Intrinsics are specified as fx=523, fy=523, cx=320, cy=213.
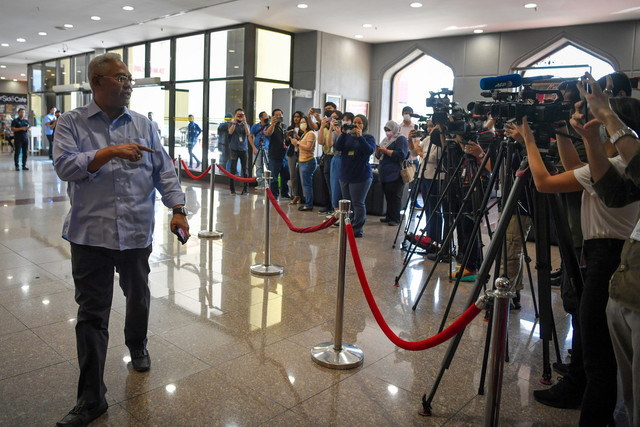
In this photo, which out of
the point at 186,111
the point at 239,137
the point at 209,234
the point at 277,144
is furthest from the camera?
the point at 186,111

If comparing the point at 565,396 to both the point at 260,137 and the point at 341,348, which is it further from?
the point at 260,137

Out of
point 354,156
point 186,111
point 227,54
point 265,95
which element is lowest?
point 354,156

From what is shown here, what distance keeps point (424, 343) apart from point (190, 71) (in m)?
13.0

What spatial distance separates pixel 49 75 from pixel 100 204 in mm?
21746

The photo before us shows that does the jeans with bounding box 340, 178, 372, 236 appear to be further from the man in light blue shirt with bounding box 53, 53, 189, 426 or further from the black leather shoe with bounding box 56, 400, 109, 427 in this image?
the black leather shoe with bounding box 56, 400, 109, 427

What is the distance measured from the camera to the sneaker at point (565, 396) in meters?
2.64

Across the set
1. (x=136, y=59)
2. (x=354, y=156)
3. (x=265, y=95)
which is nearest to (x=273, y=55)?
(x=265, y=95)

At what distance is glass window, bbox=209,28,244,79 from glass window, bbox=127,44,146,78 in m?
3.53

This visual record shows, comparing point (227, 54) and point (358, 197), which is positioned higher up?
point (227, 54)

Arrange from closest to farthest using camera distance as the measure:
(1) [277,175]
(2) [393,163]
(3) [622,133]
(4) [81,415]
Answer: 1. (3) [622,133]
2. (4) [81,415]
3. (2) [393,163]
4. (1) [277,175]

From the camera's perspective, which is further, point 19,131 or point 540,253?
point 19,131

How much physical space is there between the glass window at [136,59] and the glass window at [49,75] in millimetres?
6600

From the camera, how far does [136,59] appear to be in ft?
52.1

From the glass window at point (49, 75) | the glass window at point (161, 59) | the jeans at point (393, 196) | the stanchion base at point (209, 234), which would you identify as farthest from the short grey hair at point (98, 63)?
the glass window at point (49, 75)
